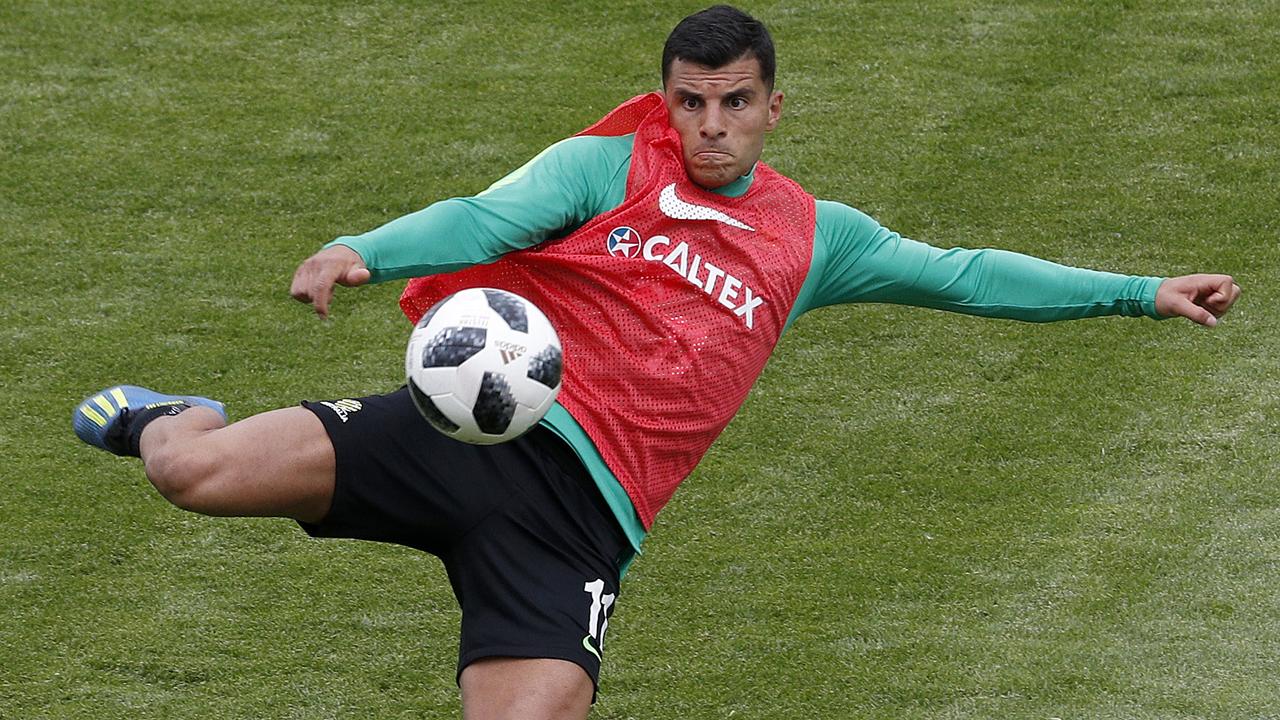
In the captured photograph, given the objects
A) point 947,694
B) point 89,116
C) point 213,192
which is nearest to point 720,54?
point 947,694

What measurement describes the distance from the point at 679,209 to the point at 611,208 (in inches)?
7.4

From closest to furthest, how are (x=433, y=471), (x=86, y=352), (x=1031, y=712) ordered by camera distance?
(x=433, y=471) → (x=1031, y=712) → (x=86, y=352)

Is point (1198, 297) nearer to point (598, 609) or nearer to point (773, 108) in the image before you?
point (773, 108)

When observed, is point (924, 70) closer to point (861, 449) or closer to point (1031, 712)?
point (861, 449)

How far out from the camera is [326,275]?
429 centimetres

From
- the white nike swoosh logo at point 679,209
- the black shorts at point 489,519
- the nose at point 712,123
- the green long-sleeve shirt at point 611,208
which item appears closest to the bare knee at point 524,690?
the black shorts at point 489,519

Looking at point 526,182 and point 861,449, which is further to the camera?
→ point 861,449

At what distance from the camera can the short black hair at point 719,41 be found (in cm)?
505

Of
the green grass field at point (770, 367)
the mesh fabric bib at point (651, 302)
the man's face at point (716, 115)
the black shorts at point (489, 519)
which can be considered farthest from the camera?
the green grass field at point (770, 367)

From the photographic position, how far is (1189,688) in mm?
5984

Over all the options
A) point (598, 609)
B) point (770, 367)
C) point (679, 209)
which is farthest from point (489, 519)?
point (770, 367)

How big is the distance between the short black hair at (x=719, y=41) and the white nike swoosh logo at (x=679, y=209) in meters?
0.35

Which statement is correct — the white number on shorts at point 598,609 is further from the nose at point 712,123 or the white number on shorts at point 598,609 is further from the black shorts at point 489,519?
the nose at point 712,123

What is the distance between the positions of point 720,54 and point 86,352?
410cm
